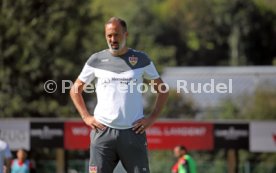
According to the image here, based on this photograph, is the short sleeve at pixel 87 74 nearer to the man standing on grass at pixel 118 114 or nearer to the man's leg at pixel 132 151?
the man standing on grass at pixel 118 114

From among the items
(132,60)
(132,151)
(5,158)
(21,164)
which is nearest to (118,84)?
(132,60)

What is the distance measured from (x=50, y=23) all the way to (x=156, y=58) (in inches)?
780

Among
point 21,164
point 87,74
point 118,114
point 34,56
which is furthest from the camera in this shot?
point 34,56

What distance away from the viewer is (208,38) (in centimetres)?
9081

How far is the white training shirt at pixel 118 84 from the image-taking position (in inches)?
332

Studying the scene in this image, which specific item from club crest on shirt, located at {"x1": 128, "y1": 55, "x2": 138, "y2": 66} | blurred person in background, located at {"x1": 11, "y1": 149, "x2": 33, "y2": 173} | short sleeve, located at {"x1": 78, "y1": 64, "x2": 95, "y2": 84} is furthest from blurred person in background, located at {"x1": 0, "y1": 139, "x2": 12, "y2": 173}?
blurred person in background, located at {"x1": 11, "y1": 149, "x2": 33, "y2": 173}

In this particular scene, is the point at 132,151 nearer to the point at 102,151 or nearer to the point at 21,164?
the point at 102,151

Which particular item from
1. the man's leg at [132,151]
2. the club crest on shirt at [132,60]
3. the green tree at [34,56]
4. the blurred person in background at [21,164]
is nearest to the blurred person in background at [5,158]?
the man's leg at [132,151]

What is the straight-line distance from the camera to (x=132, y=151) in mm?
8438

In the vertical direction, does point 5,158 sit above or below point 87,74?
below

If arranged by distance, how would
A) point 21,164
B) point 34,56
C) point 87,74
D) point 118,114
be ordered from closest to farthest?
1. point 118,114
2. point 87,74
3. point 21,164
4. point 34,56

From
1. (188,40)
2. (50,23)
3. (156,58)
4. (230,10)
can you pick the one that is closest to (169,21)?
(188,40)

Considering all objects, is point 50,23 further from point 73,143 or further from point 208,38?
point 208,38

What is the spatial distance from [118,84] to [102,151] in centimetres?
64
